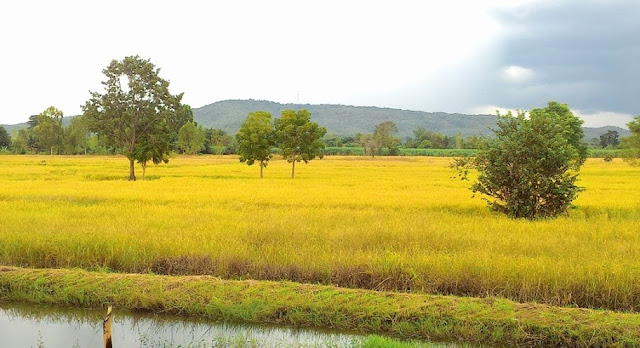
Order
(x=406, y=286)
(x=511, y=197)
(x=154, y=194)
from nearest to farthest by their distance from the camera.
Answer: (x=406, y=286)
(x=511, y=197)
(x=154, y=194)

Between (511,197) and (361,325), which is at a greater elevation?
(511,197)

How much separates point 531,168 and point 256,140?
108 feet

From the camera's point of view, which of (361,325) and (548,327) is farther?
(361,325)

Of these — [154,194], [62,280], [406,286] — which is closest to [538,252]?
[406,286]

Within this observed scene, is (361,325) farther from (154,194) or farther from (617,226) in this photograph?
(154,194)

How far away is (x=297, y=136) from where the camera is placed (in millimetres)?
49031

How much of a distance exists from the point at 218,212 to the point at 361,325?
37.0 feet

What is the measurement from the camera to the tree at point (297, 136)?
4888cm

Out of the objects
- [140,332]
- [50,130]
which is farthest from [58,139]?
[140,332]

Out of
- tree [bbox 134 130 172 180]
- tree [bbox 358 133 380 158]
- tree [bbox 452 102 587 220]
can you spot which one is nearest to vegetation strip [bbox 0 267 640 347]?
tree [bbox 452 102 587 220]

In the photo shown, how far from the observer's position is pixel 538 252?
11750 millimetres

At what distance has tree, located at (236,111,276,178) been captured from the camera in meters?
48.6

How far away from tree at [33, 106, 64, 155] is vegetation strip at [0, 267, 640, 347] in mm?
114781

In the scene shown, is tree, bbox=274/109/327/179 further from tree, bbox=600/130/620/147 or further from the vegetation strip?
tree, bbox=600/130/620/147
